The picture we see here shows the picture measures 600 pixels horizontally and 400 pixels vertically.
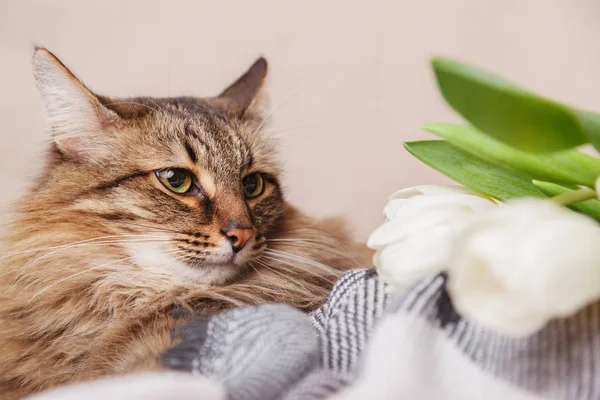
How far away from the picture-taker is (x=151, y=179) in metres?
0.94

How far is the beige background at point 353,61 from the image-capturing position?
1542mm

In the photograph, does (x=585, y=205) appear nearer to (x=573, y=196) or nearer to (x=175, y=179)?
(x=573, y=196)

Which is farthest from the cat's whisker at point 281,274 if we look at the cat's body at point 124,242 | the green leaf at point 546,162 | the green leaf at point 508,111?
the green leaf at point 508,111

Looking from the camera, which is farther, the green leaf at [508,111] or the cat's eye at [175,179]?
the cat's eye at [175,179]

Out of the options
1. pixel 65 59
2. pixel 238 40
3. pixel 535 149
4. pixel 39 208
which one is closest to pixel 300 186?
pixel 238 40

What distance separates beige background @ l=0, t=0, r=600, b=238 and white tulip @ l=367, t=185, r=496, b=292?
98 centimetres

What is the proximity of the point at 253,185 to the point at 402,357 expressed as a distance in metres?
0.73

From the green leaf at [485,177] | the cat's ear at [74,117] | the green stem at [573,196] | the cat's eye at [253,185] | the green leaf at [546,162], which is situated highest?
the green leaf at [546,162]

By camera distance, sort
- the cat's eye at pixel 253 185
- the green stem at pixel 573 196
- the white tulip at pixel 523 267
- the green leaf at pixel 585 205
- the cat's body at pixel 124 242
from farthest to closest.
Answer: the cat's eye at pixel 253 185
the cat's body at pixel 124 242
the green leaf at pixel 585 205
the green stem at pixel 573 196
the white tulip at pixel 523 267

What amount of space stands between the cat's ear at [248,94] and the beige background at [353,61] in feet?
0.98

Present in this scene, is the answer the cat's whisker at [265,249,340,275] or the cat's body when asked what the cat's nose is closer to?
the cat's body

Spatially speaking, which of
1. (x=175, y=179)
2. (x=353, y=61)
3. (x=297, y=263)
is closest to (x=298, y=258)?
(x=297, y=263)

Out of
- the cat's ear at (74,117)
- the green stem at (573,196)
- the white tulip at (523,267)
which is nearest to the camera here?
the white tulip at (523,267)

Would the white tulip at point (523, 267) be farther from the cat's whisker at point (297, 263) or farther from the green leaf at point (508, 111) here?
the cat's whisker at point (297, 263)
